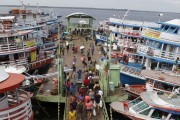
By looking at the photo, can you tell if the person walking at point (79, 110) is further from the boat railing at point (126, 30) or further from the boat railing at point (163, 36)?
the boat railing at point (126, 30)

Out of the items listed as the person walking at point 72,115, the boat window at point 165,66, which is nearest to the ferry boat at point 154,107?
the person walking at point 72,115

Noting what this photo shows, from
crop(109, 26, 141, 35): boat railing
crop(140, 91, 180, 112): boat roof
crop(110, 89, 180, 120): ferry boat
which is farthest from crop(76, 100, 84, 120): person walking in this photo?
crop(109, 26, 141, 35): boat railing

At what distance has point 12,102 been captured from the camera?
15773mm

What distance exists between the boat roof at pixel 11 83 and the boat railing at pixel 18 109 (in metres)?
1.28

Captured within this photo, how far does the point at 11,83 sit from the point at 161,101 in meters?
11.4

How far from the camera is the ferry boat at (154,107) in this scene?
18.5 meters

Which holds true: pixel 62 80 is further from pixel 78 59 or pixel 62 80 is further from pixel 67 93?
pixel 78 59

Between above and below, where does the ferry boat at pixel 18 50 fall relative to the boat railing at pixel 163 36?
below

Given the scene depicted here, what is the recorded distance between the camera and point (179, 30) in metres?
Result: 24.5

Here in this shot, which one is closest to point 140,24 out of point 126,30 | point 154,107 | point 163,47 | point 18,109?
point 126,30

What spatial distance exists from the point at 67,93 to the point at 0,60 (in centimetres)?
1069

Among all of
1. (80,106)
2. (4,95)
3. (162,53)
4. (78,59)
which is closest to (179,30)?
(162,53)

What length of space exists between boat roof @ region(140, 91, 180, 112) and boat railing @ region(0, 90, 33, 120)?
9.16m

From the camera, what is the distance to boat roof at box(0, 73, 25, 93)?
527 inches
